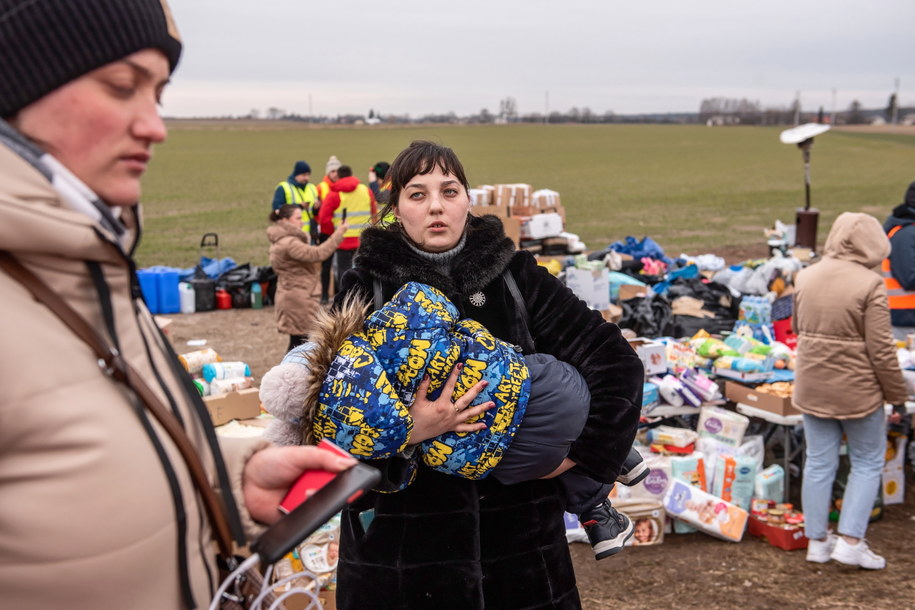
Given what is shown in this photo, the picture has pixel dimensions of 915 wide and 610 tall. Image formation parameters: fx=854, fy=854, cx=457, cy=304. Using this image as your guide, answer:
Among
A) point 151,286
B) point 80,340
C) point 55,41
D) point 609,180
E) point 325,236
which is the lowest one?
point 609,180

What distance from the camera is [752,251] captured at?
16906 millimetres

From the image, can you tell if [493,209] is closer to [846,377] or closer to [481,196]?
[481,196]

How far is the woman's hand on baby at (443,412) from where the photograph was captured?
2209 millimetres

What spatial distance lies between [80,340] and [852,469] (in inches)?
195

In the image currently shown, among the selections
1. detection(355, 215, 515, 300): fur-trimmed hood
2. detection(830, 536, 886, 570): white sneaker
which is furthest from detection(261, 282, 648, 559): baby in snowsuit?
detection(830, 536, 886, 570): white sneaker

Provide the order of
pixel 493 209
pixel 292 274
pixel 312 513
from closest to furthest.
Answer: pixel 312 513, pixel 292 274, pixel 493 209

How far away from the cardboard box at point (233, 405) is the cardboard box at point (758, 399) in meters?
3.27

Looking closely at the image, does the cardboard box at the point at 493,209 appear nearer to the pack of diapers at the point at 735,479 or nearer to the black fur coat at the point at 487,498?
the pack of diapers at the point at 735,479

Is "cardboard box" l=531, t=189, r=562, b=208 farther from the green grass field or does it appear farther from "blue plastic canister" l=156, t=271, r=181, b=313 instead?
"blue plastic canister" l=156, t=271, r=181, b=313

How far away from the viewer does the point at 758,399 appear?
5824 mm

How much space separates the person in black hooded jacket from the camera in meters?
6.22

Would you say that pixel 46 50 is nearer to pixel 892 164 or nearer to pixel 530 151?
pixel 892 164

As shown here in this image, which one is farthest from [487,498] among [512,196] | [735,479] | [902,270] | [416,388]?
[512,196]

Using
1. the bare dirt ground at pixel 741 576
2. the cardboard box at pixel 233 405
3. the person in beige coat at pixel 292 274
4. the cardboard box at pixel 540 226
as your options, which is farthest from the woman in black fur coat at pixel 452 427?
the cardboard box at pixel 540 226
